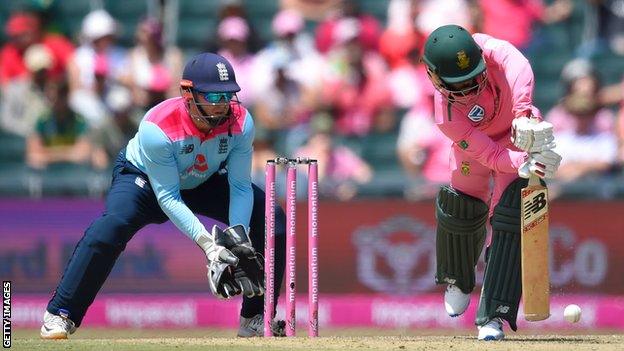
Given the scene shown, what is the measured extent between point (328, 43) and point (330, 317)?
253 cm

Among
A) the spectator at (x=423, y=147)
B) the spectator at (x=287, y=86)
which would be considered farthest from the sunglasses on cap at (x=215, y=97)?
the spectator at (x=287, y=86)

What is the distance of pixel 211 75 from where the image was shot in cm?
716

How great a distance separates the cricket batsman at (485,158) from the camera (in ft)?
22.4

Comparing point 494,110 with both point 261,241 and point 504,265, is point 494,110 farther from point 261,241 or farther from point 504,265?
point 261,241

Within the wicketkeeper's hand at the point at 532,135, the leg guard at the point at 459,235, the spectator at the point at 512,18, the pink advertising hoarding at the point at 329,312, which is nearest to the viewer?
the wicketkeeper's hand at the point at 532,135

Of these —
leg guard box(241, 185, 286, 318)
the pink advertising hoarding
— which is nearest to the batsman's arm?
leg guard box(241, 185, 286, 318)

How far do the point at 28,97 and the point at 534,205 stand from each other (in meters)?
5.91

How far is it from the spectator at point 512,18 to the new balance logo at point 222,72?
4886 millimetres

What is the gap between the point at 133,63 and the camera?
11945 millimetres

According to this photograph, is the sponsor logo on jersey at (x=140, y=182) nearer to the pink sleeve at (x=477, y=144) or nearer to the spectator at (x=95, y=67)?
the pink sleeve at (x=477, y=144)

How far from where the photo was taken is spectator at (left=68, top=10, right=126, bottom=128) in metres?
11.7

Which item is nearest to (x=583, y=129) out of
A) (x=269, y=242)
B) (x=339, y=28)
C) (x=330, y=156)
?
(x=330, y=156)

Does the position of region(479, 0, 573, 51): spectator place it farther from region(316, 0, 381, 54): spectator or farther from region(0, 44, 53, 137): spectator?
region(0, 44, 53, 137): spectator

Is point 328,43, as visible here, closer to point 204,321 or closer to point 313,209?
point 204,321
